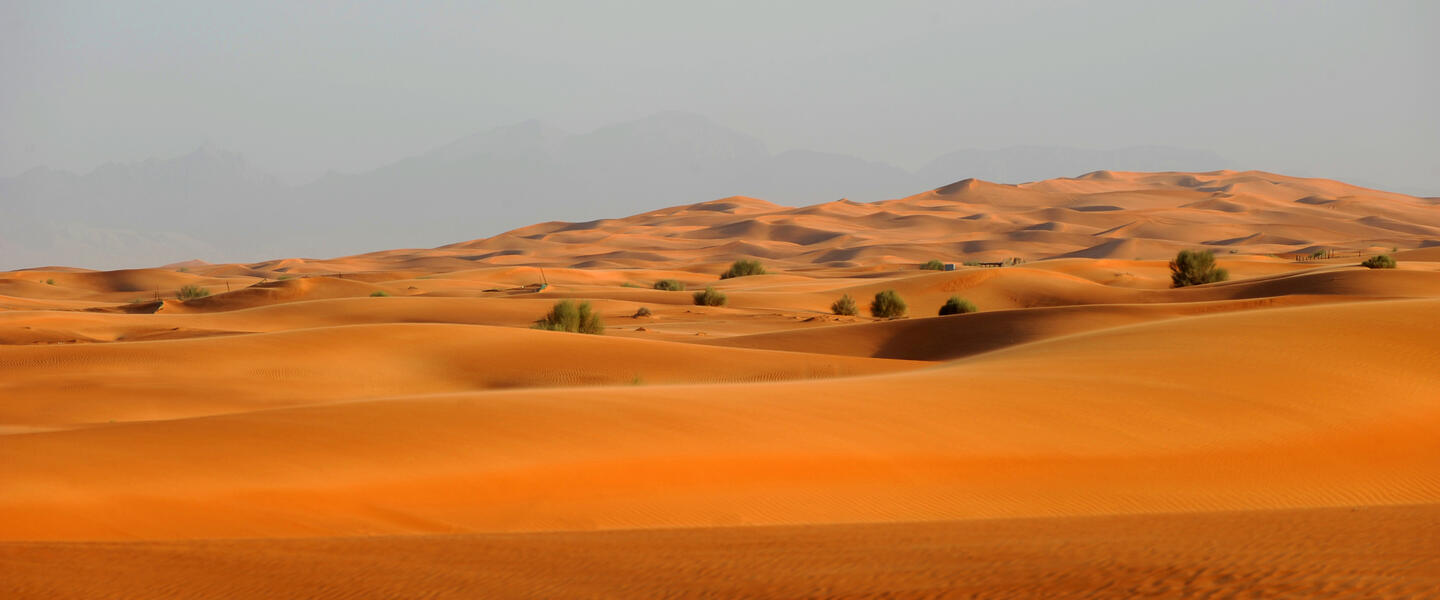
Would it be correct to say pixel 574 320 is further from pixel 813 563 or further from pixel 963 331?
pixel 813 563

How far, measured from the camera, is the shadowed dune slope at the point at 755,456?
410 inches

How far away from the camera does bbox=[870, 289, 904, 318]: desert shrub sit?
44406 mm

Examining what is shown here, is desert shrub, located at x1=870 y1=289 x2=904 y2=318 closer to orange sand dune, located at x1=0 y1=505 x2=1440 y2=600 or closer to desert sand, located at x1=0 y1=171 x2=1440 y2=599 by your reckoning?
desert sand, located at x1=0 y1=171 x2=1440 y2=599

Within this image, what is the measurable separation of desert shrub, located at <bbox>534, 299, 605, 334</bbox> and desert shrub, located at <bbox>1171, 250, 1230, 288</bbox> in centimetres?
2790

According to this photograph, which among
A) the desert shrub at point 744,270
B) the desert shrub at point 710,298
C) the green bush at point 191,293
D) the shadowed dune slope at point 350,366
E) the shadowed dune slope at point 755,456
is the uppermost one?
the green bush at point 191,293

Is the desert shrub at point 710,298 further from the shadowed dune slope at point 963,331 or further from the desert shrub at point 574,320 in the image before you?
the shadowed dune slope at point 963,331

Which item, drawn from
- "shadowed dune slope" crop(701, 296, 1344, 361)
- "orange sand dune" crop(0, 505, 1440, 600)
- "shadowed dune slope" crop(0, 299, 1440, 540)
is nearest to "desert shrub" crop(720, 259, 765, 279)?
"shadowed dune slope" crop(701, 296, 1344, 361)

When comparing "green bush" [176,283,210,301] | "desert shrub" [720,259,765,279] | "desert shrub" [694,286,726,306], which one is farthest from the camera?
"desert shrub" [720,259,765,279]

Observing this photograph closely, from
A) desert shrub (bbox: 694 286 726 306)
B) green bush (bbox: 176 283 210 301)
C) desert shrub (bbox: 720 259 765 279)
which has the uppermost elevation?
green bush (bbox: 176 283 210 301)

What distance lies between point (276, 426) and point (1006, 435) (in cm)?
791

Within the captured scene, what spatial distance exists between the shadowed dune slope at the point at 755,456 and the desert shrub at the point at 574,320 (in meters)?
17.2

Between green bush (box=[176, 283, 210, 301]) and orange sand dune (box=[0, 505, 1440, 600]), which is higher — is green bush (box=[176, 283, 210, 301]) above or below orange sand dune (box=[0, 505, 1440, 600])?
above

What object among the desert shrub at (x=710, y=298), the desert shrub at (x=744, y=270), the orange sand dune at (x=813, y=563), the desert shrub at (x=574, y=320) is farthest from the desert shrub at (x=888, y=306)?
the orange sand dune at (x=813, y=563)

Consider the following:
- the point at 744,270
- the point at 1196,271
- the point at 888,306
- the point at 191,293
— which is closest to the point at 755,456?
the point at 888,306
